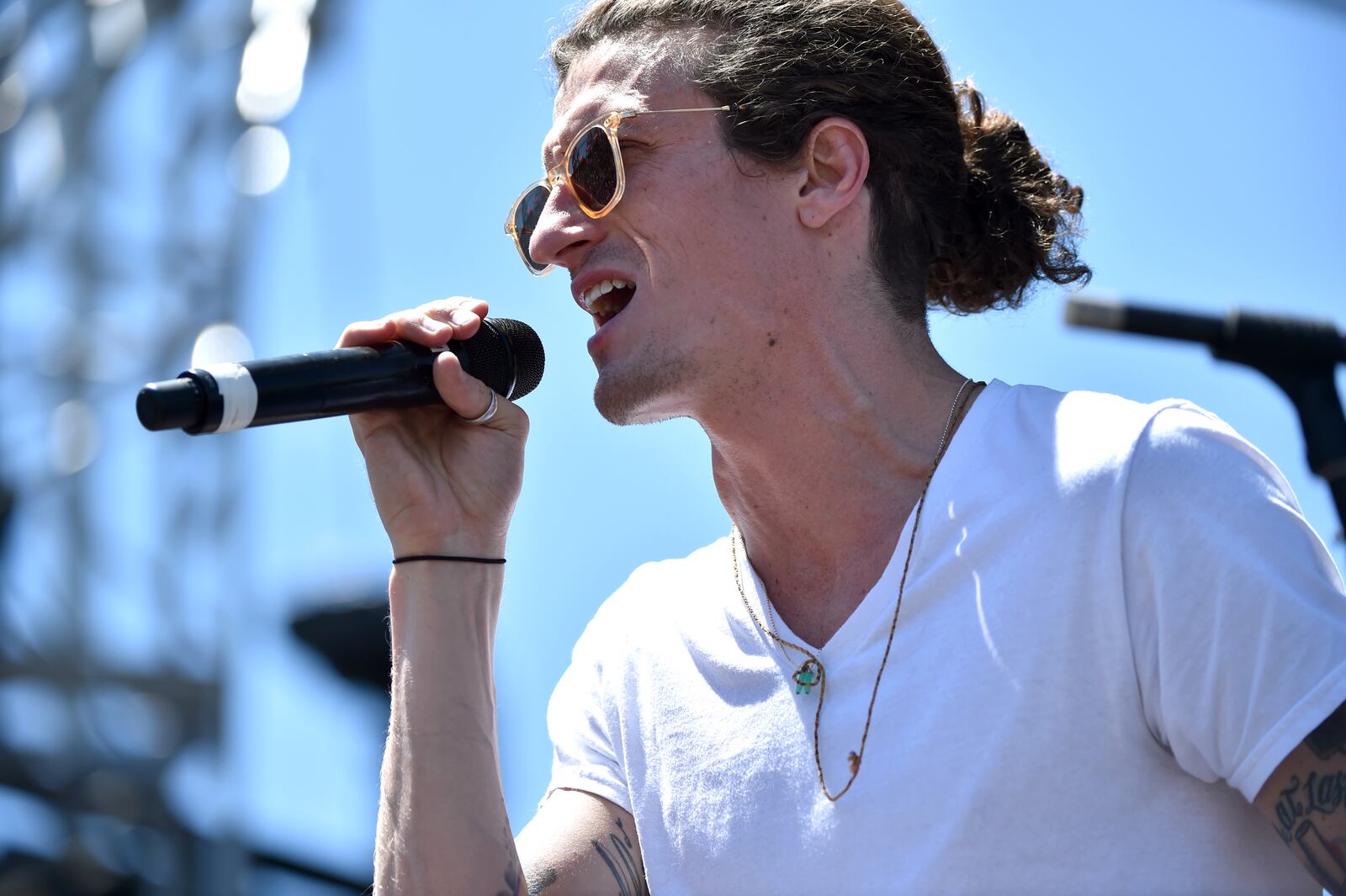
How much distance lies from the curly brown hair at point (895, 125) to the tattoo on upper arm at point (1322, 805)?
1.15m

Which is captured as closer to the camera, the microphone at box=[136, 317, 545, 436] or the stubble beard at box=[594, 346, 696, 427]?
the microphone at box=[136, 317, 545, 436]

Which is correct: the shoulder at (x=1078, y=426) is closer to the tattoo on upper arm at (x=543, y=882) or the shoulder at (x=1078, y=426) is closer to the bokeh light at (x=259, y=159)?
the tattoo on upper arm at (x=543, y=882)

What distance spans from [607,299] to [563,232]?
0.48 ft

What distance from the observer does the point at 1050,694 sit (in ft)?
6.75

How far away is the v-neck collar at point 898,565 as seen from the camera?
2.28 metres

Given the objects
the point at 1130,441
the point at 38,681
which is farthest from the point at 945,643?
the point at 38,681

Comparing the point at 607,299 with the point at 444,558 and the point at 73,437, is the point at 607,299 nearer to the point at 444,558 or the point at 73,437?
the point at 444,558

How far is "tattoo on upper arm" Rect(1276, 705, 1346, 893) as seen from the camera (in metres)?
1.80

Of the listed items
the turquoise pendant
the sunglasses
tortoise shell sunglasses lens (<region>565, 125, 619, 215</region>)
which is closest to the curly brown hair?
the sunglasses

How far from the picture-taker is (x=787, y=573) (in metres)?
2.52

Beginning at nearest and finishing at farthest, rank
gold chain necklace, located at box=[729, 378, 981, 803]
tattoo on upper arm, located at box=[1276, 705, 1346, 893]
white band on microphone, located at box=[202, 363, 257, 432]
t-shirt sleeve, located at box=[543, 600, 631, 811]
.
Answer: tattoo on upper arm, located at box=[1276, 705, 1346, 893] < white band on microphone, located at box=[202, 363, 257, 432] < gold chain necklace, located at box=[729, 378, 981, 803] < t-shirt sleeve, located at box=[543, 600, 631, 811]

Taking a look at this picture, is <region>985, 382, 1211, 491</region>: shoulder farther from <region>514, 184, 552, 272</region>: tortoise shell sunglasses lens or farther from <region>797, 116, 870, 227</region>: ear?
<region>514, 184, 552, 272</region>: tortoise shell sunglasses lens

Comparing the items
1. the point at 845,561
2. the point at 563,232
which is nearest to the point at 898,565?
the point at 845,561

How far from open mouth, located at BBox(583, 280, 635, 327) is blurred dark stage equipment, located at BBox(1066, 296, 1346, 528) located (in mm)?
881
